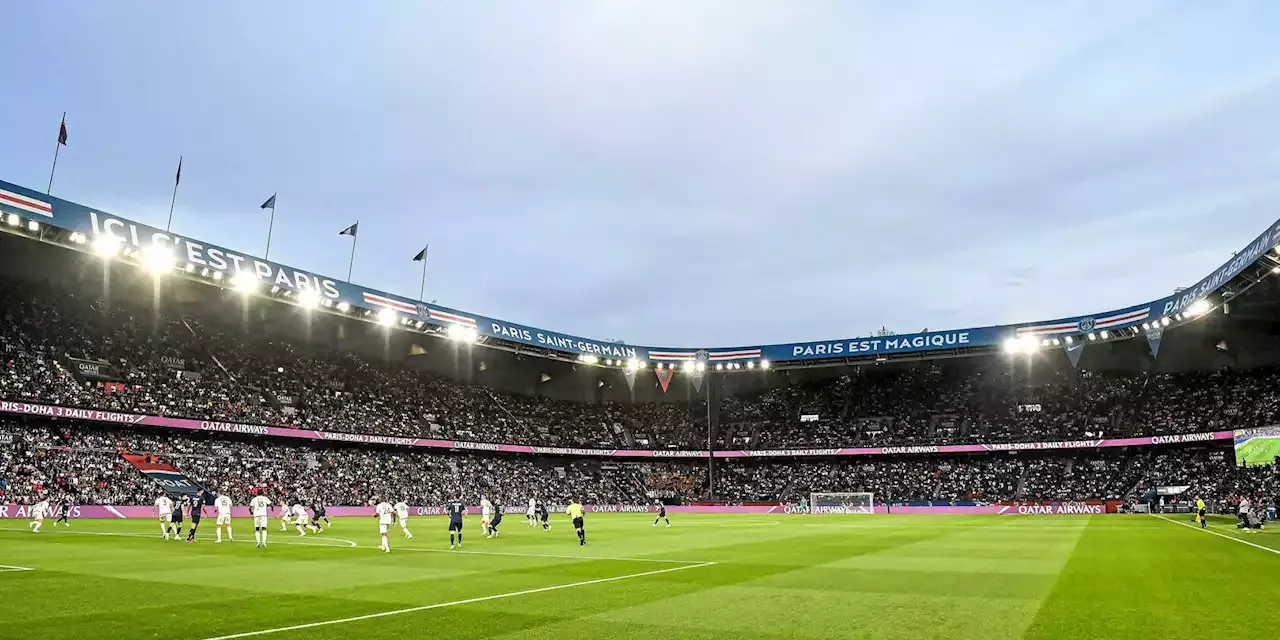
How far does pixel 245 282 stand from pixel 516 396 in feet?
123

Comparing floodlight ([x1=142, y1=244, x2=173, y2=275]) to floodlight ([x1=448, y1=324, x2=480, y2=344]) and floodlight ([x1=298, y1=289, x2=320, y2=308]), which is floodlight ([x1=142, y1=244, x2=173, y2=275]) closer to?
floodlight ([x1=298, y1=289, x2=320, y2=308])

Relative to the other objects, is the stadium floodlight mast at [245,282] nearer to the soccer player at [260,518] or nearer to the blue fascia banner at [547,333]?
the blue fascia banner at [547,333]

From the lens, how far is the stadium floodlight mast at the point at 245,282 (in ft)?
176

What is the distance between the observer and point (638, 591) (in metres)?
15.6

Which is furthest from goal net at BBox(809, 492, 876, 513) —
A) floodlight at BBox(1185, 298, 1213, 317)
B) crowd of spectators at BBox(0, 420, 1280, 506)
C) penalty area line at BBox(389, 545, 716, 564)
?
penalty area line at BBox(389, 545, 716, 564)

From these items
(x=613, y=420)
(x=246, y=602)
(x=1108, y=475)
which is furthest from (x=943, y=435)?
(x=246, y=602)

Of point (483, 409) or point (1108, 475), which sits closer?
point (1108, 475)

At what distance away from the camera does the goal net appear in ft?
234

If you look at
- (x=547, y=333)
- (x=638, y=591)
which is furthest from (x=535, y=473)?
(x=638, y=591)

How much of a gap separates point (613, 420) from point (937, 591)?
7769cm

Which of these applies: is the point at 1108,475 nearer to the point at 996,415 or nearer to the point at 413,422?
the point at 996,415

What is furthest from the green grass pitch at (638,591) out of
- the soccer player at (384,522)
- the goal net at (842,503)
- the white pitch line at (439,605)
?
the goal net at (842,503)

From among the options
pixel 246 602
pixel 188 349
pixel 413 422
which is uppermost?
pixel 188 349

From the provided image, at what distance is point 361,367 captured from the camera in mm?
75938
